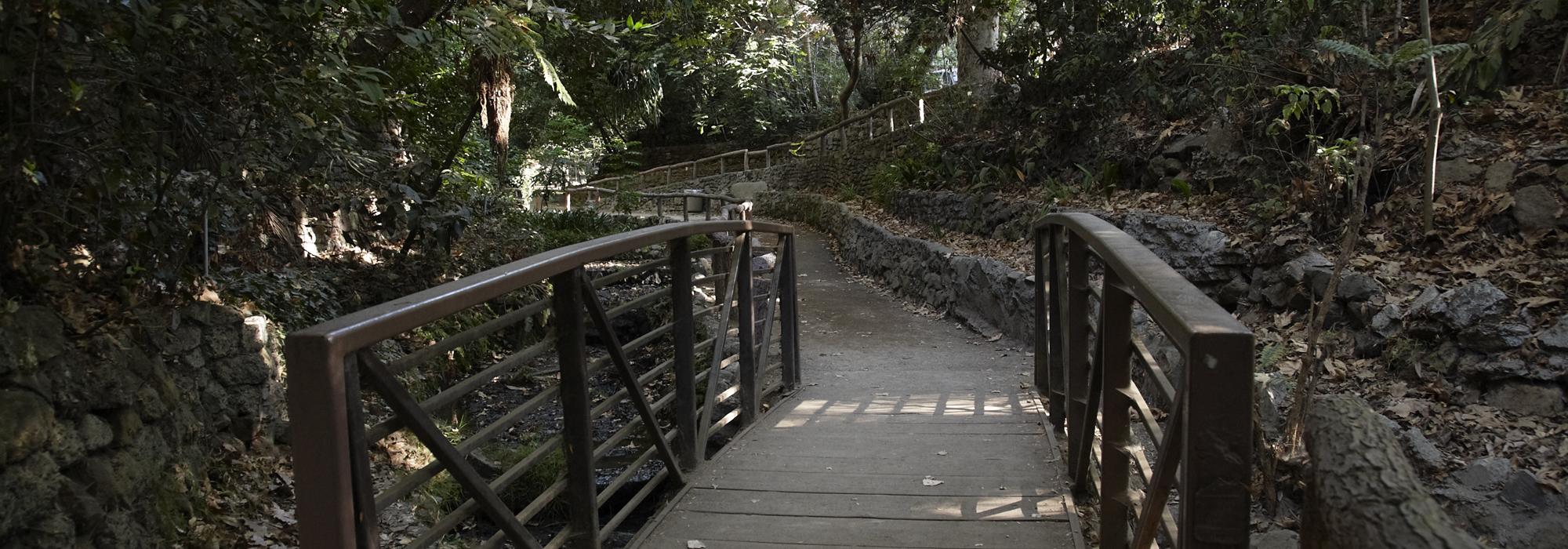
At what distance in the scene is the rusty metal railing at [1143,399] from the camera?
1.61 meters

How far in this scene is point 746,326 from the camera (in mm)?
4738

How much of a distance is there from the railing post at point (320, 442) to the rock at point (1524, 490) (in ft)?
15.2

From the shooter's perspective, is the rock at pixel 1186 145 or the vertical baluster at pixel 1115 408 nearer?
the vertical baluster at pixel 1115 408

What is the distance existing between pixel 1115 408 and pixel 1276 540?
2217 mm

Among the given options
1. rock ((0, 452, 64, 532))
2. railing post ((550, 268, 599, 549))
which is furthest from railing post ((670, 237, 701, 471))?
rock ((0, 452, 64, 532))

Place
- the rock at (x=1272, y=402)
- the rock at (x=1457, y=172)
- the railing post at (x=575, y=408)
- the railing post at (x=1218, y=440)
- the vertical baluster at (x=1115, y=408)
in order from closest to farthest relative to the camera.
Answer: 1. the railing post at (x=1218, y=440)
2. the vertical baluster at (x=1115, y=408)
3. the railing post at (x=575, y=408)
4. the rock at (x=1272, y=402)
5. the rock at (x=1457, y=172)

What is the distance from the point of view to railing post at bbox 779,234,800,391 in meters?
5.84

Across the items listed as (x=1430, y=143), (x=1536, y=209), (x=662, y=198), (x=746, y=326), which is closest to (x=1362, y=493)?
(x=746, y=326)

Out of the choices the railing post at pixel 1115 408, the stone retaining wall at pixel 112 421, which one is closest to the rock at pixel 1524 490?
the railing post at pixel 1115 408

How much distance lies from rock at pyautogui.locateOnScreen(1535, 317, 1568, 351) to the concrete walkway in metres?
2.44

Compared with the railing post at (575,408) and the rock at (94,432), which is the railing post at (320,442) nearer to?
the railing post at (575,408)

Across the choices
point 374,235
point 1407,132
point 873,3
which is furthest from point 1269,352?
point 873,3

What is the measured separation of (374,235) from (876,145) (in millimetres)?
13282

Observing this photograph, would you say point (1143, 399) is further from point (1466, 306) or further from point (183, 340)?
point (183, 340)
